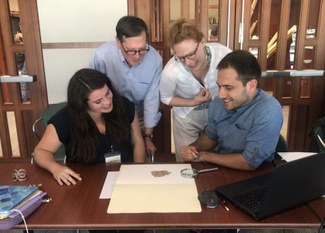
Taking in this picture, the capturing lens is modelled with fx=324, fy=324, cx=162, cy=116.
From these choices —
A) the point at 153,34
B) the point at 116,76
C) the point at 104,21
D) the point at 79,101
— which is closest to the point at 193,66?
the point at 116,76

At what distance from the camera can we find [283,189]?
107cm

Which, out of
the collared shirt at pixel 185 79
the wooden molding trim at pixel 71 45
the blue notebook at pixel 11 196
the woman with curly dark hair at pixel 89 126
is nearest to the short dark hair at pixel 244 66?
the collared shirt at pixel 185 79

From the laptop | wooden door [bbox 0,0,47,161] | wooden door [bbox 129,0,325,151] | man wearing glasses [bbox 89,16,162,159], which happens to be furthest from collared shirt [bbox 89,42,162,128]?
the laptop

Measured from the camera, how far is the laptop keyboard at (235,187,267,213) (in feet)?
3.79

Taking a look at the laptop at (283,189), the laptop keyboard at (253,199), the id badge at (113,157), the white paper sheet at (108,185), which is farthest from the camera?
the id badge at (113,157)

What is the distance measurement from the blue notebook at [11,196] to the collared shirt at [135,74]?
0.97 meters

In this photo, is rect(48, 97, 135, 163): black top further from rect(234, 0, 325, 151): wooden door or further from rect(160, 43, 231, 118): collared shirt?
rect(234, 0, 325, 151): wooden door

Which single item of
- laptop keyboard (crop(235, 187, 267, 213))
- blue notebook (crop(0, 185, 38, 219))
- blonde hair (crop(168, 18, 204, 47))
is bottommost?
laptop keyboard (crop(235, 187, 267, 213))

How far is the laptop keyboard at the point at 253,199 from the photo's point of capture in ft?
3.79

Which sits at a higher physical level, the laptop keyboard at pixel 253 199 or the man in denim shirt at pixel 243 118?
the man in denim shirt at pixel 243 118

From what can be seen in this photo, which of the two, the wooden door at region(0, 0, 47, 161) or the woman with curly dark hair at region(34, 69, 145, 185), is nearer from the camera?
the woman with curly dark hair at region(34, 69, 145, 185)

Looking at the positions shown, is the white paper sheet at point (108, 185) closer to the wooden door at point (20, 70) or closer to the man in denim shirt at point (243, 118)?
the man in denim shirt at point (243, 118)

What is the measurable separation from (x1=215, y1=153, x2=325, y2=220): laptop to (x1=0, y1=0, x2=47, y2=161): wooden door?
2096 millimetres

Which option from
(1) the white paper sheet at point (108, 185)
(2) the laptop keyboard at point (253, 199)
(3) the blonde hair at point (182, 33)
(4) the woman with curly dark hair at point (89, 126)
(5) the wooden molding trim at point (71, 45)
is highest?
(3) the blonde hair at point (182, 33)
